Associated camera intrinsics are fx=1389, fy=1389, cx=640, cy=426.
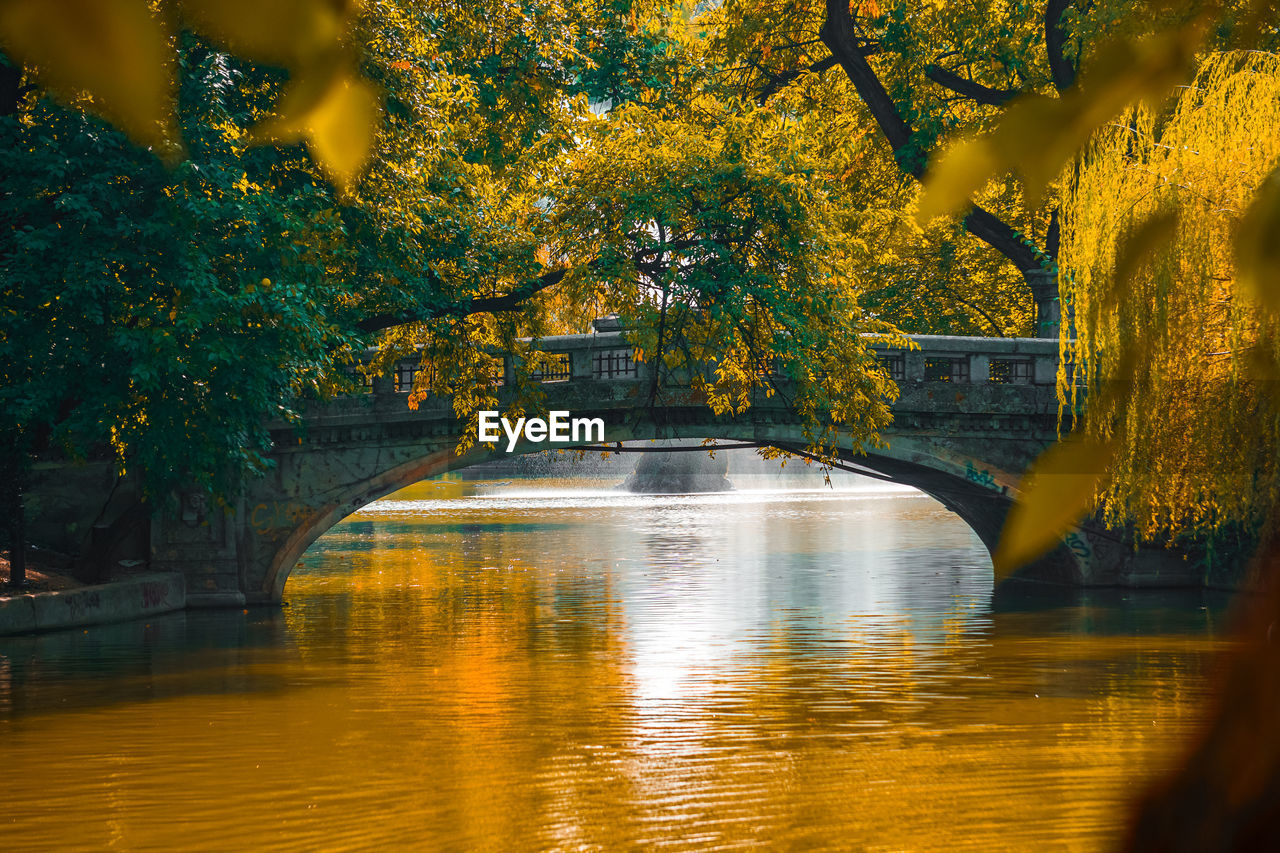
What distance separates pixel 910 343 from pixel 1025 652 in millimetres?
5034

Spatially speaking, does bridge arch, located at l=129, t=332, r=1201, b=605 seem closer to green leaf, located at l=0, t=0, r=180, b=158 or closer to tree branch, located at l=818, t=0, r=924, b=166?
tree branch, located at l=818, t=0, r=924, b=166

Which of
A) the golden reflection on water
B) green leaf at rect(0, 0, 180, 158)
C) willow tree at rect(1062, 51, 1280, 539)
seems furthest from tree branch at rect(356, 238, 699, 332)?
green leaf at rect(0, 0, 180, 158)

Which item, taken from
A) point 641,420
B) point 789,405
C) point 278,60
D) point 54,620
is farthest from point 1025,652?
point 278,60

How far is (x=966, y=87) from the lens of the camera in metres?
20.3

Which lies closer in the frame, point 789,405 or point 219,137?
point 219,137

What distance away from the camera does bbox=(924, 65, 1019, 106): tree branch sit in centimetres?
2006

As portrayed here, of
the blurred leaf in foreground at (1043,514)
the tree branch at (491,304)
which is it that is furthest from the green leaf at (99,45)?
the tree branch at (491,304)

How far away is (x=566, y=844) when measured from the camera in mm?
7164

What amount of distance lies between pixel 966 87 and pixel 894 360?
170 inches

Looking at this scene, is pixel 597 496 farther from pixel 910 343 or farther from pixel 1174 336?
pixel 1174 336

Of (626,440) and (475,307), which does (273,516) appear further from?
(626,440)

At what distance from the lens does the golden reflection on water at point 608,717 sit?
24.9 ft

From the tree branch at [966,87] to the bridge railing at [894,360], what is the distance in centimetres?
371

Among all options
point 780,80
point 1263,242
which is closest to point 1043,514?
point 1263,242
